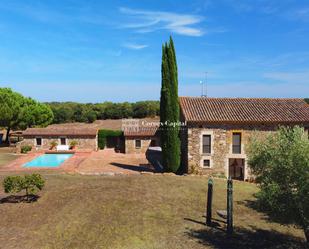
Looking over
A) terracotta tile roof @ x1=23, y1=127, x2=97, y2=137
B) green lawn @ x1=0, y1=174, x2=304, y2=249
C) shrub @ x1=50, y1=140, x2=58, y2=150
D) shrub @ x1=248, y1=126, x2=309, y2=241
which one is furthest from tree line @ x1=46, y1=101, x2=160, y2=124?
shrub @ x1=248, y1=126, x2=309, y2=241

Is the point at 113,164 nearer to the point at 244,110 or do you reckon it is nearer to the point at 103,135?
the point at 103,135

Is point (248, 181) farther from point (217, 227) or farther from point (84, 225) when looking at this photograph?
point (84, 225)

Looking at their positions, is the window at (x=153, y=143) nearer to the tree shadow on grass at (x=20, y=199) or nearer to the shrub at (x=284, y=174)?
the tree shadow on grass at (x=20, y=199)

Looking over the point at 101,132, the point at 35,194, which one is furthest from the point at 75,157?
the point at 35,194

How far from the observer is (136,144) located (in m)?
39.4

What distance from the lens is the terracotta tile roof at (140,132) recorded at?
128 feet

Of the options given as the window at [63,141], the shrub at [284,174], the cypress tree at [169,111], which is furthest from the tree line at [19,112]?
the shrub at [284,174]

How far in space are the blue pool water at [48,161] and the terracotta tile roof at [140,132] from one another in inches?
288

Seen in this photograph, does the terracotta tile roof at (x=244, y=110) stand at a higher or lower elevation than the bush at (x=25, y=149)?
higher

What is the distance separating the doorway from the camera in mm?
27500

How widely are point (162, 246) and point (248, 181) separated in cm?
1656

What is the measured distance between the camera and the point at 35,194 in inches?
733

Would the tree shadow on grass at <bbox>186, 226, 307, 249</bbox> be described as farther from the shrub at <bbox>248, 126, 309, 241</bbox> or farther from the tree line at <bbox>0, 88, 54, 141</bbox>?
the tree line at <bbox>0, 88, 54, 141</bbox>

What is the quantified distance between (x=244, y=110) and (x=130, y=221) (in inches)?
683
